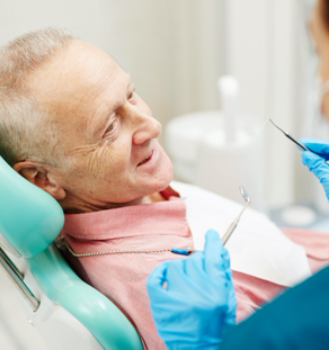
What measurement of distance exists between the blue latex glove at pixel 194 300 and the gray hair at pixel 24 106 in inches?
15.4

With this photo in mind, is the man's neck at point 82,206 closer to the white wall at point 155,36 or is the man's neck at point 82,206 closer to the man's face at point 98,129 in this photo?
the man's face at point 98,129

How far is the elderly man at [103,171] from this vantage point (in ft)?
2.97

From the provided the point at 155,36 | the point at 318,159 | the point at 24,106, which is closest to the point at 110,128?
the point at 24,106

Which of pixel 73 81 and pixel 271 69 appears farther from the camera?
pixel 271 69

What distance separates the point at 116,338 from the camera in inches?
33.8

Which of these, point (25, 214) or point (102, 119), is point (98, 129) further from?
point (25, 214)

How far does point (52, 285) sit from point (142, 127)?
421 millimetres

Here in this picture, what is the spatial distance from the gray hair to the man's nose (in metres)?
0.19

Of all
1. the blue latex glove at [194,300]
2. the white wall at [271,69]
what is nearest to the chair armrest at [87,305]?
the blue latex glove at [194,300]

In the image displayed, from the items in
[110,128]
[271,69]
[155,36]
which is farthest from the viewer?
[271,69]

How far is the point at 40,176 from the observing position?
3.25 feet

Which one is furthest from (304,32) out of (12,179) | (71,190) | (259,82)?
(12,179)

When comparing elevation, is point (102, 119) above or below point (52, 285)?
above

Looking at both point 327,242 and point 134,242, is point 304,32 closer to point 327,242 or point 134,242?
point 327,242
